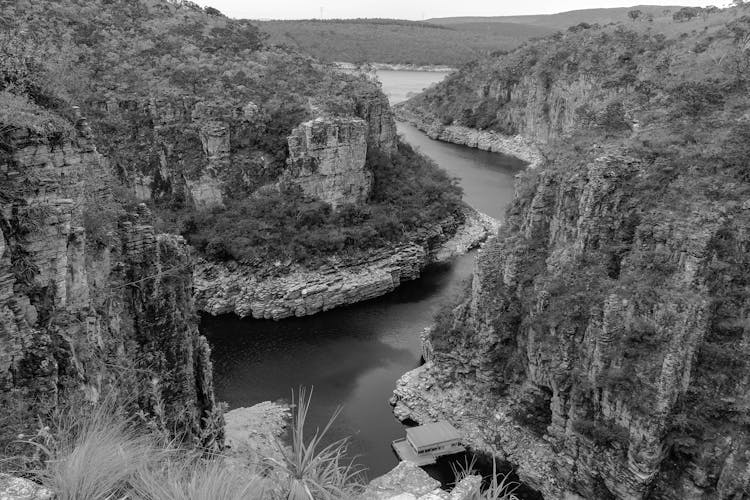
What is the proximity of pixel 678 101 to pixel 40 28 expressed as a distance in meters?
41.6

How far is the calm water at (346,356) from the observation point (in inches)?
1052

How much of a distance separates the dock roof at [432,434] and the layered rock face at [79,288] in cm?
1059

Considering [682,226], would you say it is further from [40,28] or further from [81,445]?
[40,28]

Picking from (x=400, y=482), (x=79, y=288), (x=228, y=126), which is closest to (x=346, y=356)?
(x=228, y=126)

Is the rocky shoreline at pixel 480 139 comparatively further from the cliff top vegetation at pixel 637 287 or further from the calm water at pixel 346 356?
the cliff top vegetation at pixel 637 287

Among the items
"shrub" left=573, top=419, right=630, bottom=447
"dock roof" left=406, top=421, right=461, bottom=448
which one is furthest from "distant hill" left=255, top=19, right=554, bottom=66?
"shrub" left=573, top=419, right=630, bottom=447

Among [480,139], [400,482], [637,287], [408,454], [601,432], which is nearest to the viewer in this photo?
[400,482]

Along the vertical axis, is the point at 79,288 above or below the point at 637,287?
above

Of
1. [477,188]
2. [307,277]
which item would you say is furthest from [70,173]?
[477,188]

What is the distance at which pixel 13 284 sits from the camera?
374 inches

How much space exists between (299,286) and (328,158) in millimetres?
10119

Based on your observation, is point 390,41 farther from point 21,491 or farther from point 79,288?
point 21,491

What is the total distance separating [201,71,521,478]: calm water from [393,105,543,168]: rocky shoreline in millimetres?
36231

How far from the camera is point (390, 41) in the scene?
15175cm
